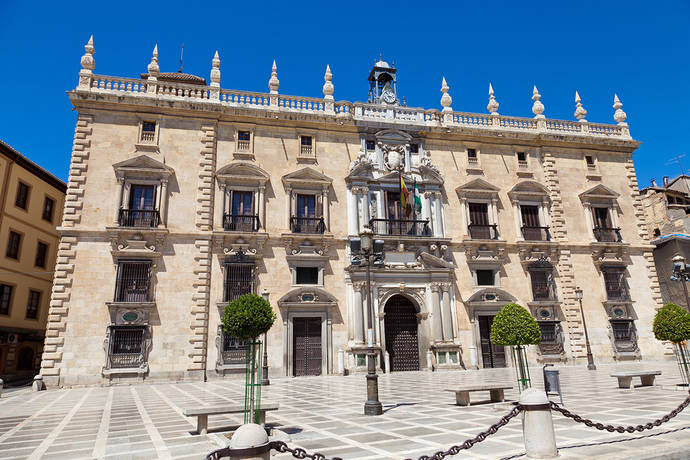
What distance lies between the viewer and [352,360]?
18.9 metres

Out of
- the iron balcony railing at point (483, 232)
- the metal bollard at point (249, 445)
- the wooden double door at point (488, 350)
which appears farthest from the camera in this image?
the iron balcony railing at point (483, 232)

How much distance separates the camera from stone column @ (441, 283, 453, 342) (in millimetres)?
20013

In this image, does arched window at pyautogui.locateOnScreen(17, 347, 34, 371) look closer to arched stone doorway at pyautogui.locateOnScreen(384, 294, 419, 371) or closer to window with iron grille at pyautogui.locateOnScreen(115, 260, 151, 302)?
window with iron grille at pyautogui.locateOnScreen(115, 260, 151, 302)

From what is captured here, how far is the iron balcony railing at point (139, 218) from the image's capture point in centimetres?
1827

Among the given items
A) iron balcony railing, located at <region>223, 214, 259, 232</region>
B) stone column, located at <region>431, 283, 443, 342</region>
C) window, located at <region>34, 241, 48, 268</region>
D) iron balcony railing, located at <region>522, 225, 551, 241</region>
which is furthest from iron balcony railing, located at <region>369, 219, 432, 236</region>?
window, located at <region>34, 241, 48, 268</region>

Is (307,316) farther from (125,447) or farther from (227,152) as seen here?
(125,447)

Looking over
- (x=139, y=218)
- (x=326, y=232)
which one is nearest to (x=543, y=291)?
(x=326, y=232)

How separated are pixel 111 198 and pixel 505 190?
62.4 ft

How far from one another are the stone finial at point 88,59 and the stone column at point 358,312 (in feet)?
50.5

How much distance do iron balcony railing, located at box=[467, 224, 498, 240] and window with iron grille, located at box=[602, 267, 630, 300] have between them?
6.12 meters

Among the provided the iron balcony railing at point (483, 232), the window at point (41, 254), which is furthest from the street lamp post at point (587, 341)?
the window at point (41, 254)

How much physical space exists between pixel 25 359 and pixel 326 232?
17333 millimetres

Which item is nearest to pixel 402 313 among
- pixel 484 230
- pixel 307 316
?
pixel 307 316

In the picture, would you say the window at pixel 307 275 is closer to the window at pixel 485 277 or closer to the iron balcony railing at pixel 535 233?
the window at pixel 485 277
